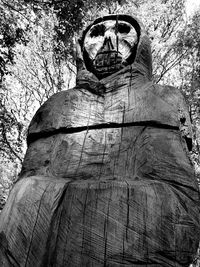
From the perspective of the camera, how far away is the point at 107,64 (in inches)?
125

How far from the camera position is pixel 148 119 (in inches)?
104

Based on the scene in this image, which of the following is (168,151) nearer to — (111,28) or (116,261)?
(116,261)

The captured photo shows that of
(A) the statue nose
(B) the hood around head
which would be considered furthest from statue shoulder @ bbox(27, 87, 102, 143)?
(A) the statue nose

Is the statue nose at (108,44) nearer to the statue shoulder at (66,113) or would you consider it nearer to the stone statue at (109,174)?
the stone statue at (109,174)

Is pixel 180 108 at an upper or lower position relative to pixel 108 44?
lower

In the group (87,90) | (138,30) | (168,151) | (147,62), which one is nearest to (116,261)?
(168,151)

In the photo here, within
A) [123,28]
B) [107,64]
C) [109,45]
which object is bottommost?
[107,64]

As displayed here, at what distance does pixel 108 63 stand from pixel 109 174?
49.3 inches

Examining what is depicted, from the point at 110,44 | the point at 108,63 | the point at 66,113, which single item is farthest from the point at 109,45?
the point at 66,113

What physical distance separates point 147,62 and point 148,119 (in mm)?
890

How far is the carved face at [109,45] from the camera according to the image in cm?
319

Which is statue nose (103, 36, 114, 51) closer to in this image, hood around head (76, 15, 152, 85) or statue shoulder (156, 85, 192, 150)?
hood around head (76, 15, 152, 85)

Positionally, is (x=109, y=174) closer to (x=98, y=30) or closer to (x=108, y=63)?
(x=108, y=63)

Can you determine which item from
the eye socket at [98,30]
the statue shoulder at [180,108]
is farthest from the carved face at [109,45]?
the statue shoulder at [180,108]
